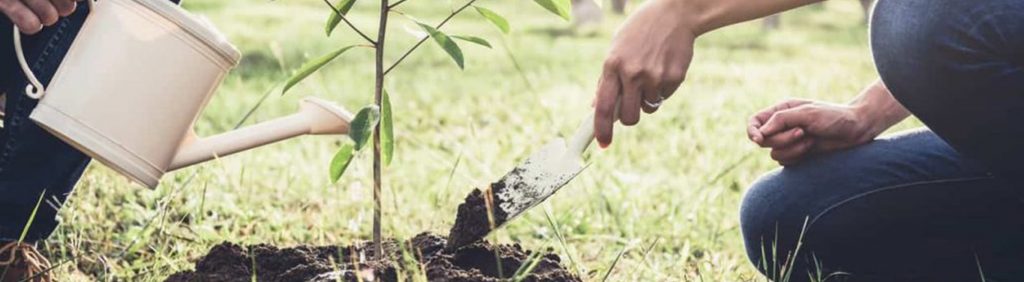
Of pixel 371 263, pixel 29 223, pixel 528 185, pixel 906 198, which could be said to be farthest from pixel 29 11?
pixel 906 198

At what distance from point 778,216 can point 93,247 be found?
46.7 inches

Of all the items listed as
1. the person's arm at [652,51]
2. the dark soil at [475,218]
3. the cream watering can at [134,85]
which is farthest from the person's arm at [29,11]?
the person's arm at [652,51]

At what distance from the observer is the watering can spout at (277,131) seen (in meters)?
1.70

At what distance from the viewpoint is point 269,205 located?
109 inches

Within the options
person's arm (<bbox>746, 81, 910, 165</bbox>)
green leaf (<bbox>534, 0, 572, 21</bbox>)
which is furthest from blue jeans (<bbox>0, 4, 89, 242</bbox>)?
person's arm (<bbox>746, 81, 910, 165</bbox>)

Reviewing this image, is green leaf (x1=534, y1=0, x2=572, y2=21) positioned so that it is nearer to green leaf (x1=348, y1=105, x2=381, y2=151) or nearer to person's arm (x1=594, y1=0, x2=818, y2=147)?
person's arm (x1=594, y1=0, x2=818, y2=147)

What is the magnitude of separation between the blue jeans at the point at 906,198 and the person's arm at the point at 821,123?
0.02 meters

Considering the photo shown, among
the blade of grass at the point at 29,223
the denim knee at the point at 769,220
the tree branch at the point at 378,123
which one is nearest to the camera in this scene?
the tree branch at the point at 378,123

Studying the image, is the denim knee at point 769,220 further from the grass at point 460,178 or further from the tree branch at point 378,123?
the tree branch at point 378,123

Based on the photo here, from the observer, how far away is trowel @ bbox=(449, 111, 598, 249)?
5.77 ft

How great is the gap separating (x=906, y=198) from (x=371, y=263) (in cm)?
87

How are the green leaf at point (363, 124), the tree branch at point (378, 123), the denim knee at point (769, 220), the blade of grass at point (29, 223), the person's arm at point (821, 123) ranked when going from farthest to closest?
the denim knee at point (769, 220), the person's arm at point (821, 123), the blade of grass at point (29, 223), the tree branch at point (378, 123), the green leaf at point (363, 124)

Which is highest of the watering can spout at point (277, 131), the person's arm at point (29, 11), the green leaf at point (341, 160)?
the person's arm at point (29, 11)

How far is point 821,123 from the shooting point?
2.09m
